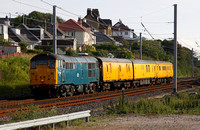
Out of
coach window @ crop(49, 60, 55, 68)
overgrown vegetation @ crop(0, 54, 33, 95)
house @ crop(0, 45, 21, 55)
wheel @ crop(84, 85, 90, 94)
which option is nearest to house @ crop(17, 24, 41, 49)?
house @ crop(0, 45, 21, 55)

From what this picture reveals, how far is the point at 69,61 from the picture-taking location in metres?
23.3

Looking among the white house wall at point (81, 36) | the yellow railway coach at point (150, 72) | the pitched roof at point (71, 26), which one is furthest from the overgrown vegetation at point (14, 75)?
the pitched roof at point (71, 26)

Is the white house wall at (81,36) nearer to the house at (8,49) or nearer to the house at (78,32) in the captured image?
the house at (78,32)

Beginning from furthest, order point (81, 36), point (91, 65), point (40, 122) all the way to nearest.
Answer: point (81, 36) → point (91, 65) → point (40, 122)

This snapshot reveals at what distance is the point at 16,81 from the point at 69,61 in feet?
27.9

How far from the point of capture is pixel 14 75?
3023cm

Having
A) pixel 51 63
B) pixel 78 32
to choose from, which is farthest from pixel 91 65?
pixel 78 32

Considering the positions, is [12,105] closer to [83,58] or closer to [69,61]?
[69,61]

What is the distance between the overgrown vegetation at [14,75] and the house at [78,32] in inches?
1811

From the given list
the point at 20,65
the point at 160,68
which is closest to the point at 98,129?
the point at 20,65

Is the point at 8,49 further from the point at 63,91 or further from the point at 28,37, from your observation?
the point at 28,37

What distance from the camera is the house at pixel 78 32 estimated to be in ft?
269

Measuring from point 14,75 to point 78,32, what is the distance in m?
53.8

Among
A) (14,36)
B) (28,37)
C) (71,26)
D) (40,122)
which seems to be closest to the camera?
(40,122)
